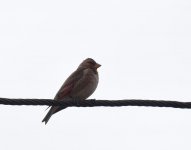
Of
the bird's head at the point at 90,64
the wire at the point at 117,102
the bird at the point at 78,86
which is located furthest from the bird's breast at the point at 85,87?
the wire at the point at 117,102

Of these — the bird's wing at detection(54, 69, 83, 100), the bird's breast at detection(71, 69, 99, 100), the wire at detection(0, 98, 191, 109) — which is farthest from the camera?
the bird's breast at detection(71, 69, 99, 100)

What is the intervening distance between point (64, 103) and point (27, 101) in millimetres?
593

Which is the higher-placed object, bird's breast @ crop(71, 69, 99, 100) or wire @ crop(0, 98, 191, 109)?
wire @ crop(0, 98, 191, 109)

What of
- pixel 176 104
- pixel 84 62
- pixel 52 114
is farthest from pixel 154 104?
pixel 84 62

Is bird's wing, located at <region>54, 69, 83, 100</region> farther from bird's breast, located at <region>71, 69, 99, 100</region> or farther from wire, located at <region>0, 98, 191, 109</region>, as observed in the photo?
wire, located at <region>0, 98, 191, 109</region>

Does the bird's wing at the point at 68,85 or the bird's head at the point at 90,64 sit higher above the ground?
the bird's head at the point at 90,64

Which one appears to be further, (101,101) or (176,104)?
(101,101)

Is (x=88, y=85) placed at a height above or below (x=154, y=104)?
below

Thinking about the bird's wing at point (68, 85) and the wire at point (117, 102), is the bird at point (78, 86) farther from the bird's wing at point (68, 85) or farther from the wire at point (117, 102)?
the wire at point (117, 102)

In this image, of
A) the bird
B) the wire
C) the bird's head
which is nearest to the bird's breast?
the bird

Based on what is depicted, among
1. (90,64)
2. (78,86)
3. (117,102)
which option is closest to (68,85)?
(78,86)

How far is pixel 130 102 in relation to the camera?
532 centimetres

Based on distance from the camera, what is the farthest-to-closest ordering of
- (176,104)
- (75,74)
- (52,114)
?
(75,74), (52,114), (176,104)

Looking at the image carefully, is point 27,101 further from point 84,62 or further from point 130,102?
point 84,62
